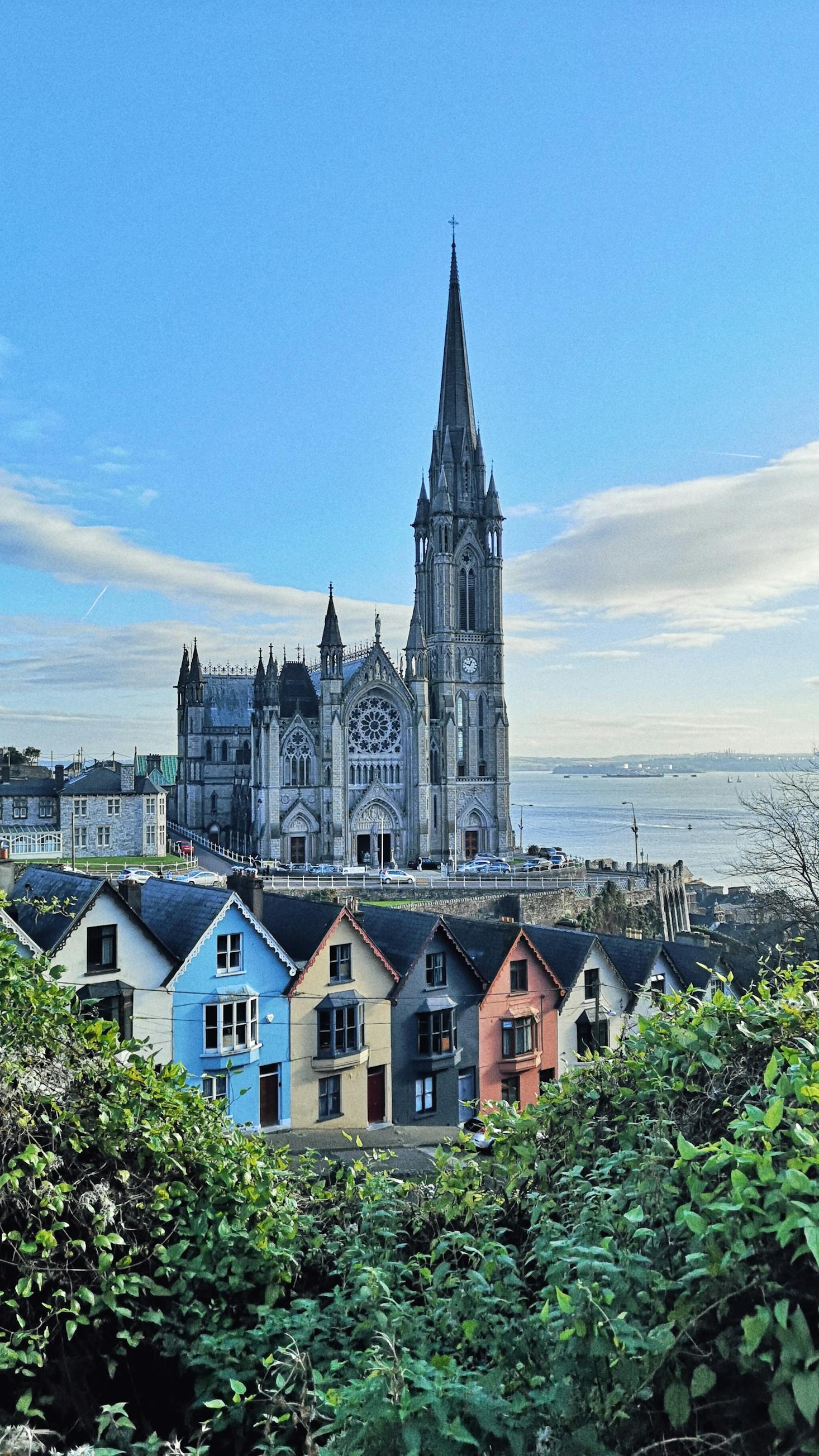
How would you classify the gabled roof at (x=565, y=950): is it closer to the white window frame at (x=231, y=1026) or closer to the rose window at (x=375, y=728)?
the white window frame at (x=231, y=1026)

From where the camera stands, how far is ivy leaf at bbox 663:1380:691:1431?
10.6 feet

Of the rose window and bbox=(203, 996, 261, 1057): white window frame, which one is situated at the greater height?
the rose window

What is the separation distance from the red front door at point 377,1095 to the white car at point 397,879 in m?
32.2

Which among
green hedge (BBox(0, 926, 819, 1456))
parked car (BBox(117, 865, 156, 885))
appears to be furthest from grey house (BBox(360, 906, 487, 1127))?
green hedge (BBox(0, 926, 819, 1456))

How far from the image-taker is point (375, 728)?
2896 inches

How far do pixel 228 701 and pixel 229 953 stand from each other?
73.8 m

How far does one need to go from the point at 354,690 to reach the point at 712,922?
3477cm

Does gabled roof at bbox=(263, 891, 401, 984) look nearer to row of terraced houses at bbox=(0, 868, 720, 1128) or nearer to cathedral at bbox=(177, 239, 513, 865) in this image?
row of terraced houses at bbox=(0, 868, 720, 1128)

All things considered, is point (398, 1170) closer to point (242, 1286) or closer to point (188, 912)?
point (242, 1286)

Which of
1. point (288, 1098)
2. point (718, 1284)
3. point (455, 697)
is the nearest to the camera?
point (718, 1284)

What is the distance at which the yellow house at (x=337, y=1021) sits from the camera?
20984 millimetres

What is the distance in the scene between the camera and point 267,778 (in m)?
69.1

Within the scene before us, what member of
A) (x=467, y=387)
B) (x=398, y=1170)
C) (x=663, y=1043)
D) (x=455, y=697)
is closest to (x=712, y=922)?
(x=455, y=697)

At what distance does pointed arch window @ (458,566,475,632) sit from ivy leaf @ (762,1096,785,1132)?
249 ft
